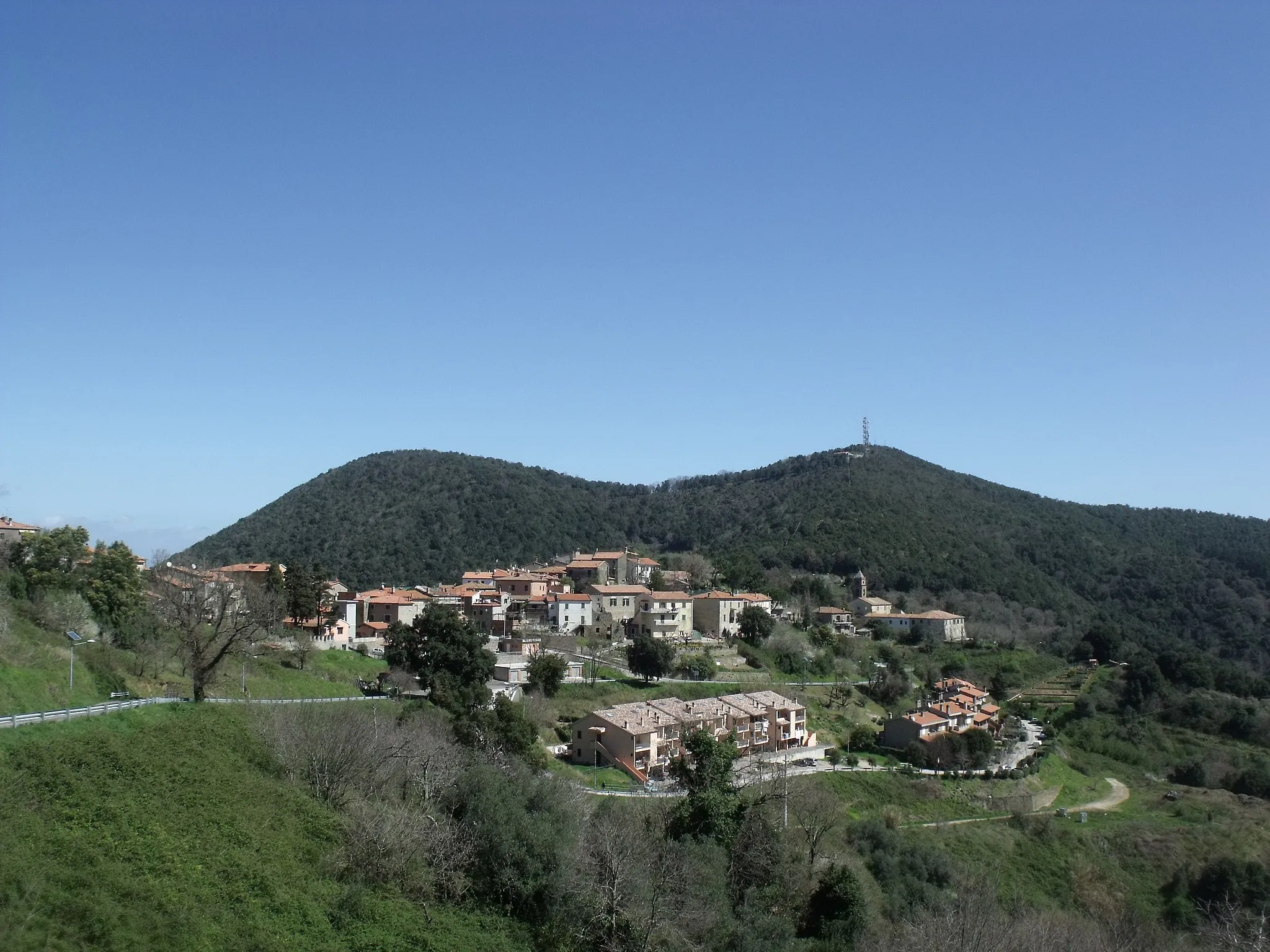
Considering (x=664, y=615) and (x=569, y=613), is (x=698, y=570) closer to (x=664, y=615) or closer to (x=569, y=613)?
(x=664, y=615)

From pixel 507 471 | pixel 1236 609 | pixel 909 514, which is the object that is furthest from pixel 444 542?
pixel 1236 609

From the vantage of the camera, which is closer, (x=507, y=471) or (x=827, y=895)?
(x=827, y=895)

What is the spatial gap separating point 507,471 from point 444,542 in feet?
94.4

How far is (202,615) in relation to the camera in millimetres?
29906

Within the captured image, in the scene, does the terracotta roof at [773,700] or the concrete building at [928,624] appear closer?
the terracotta roof at [773,700]

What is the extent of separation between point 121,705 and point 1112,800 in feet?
146

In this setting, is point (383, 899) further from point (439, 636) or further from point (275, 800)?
point (439, 636)

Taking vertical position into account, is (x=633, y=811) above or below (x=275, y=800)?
below

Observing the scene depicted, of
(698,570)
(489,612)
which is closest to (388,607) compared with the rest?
(489,612)

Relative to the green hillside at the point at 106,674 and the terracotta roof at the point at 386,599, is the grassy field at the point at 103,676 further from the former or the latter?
the terracotta roof at the point at 386,599

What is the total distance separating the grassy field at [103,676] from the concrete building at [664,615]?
25.5m

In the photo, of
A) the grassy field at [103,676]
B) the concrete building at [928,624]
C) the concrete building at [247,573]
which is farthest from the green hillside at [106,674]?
the concrete building at [928,624]

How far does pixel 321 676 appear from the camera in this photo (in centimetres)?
3969

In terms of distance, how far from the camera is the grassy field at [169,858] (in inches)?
606
